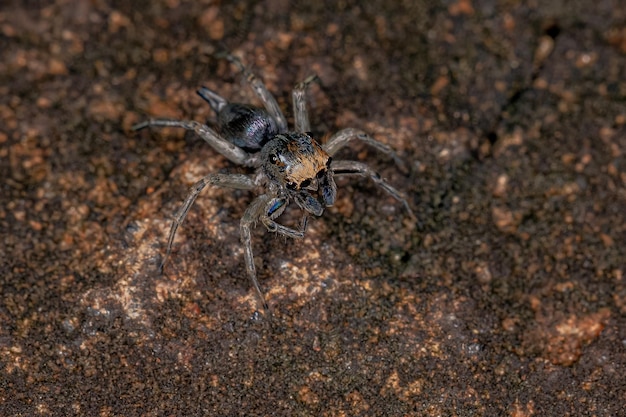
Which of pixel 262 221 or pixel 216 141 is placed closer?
pixel 262 221

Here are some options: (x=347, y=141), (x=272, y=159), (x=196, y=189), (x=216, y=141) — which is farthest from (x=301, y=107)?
(x=196, y=189)

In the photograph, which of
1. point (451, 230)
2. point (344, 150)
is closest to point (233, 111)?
point (344, 150)

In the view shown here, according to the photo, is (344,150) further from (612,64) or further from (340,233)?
(612,64)

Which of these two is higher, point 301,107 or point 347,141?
point 301,107

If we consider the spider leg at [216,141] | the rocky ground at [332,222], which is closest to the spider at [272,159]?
the spider leg at [216,141]

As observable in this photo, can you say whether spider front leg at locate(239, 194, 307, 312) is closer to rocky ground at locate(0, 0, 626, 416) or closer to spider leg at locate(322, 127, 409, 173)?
rocky ground at locate(0, 0, 626, 416)

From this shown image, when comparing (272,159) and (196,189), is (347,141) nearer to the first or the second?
(272,159)
